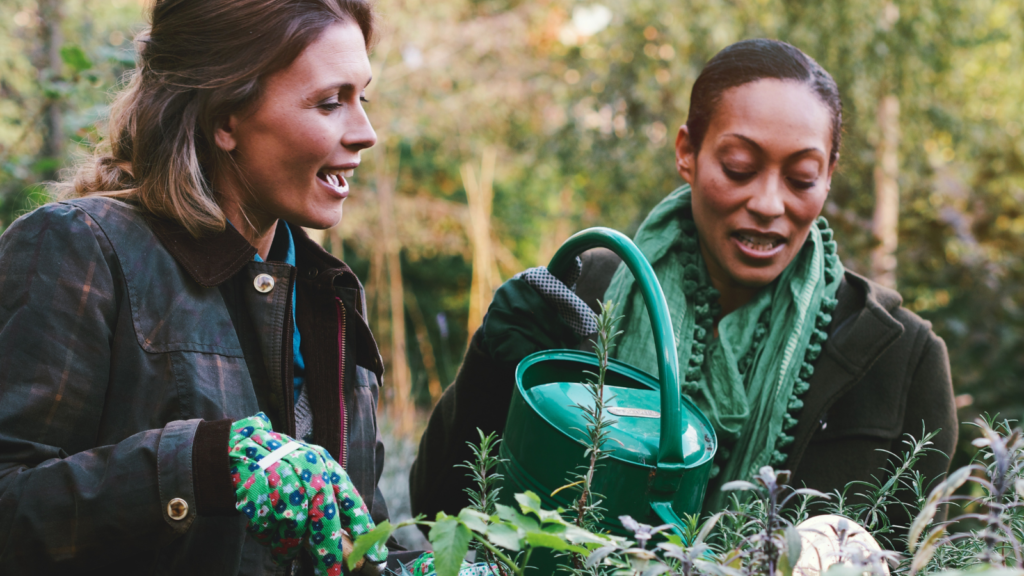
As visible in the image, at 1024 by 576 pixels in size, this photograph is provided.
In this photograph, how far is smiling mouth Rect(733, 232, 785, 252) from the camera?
1984mm

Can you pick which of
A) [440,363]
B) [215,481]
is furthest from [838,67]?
[215,481]

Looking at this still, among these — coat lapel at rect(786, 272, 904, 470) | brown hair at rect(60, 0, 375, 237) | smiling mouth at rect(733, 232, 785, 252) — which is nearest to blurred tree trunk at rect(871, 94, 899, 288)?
coat lapel at rect(786, 272, 904, 470)

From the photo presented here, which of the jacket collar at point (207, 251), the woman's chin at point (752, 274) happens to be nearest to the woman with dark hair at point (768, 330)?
the woman's chin at point (752, 274)

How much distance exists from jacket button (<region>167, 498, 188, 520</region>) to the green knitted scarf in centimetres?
114

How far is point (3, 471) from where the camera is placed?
Result: 1097 millimetres

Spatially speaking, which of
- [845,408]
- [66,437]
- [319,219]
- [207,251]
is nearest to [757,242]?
[845,408]

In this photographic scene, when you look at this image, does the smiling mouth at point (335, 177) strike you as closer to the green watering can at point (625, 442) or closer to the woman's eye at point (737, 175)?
the green watering can at point (625, 442)

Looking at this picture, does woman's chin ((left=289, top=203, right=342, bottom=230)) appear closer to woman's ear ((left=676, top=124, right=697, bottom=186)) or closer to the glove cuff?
the glove cuff

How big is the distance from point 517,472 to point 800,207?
111 cm

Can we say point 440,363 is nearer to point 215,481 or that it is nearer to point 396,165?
point 396,165

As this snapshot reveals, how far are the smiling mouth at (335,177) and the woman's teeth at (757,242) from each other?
1.01 metres

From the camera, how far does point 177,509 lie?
1.10 meters

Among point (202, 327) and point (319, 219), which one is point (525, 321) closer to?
point (319, 219)

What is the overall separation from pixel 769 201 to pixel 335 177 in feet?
3.39
